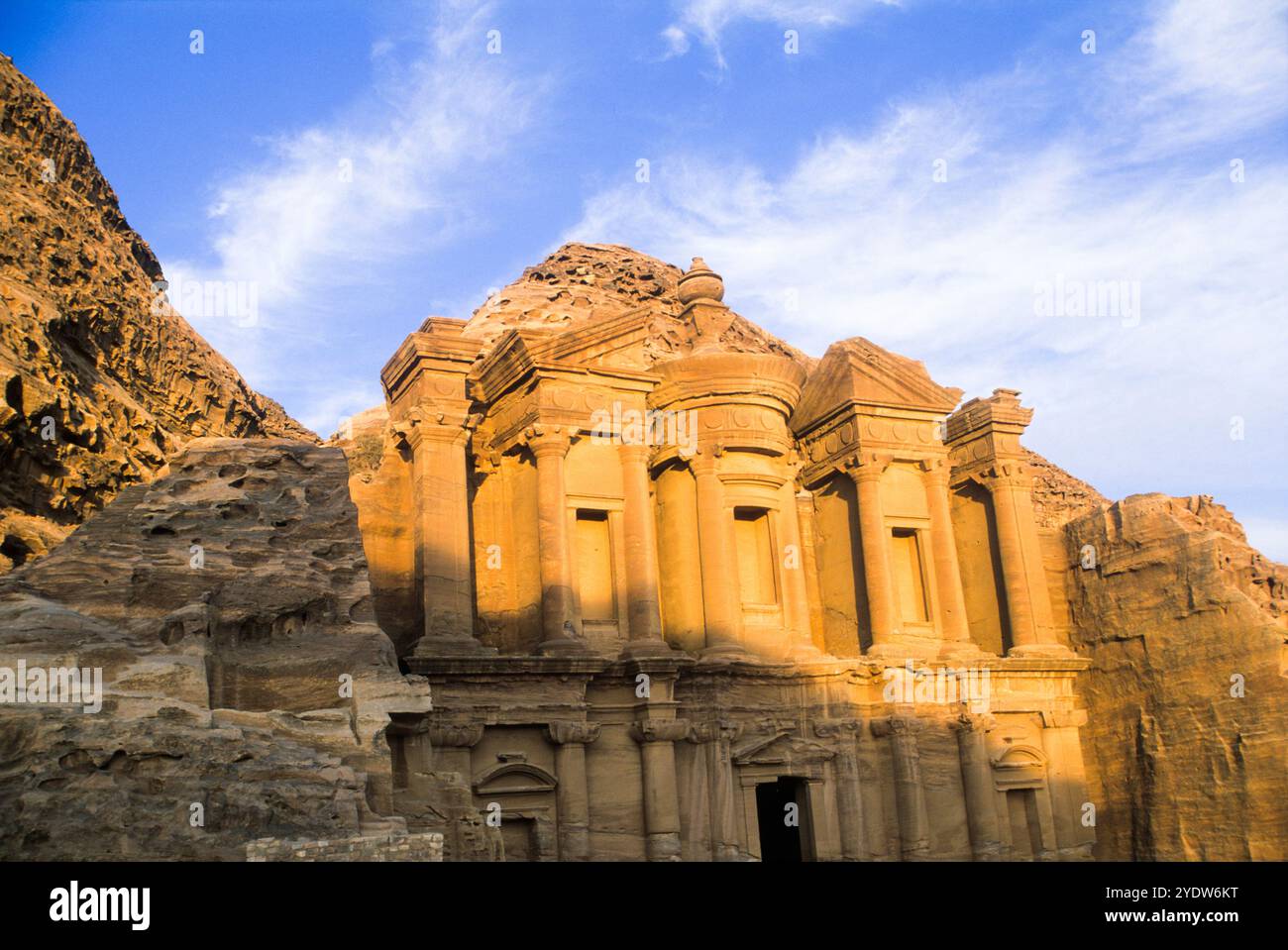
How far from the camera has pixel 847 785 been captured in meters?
21.2

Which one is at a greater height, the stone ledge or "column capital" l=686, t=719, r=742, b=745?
"column capital" l=686, t=719, r=742, b=745

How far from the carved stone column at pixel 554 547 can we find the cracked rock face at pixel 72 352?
230 inches

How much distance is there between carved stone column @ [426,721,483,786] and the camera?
17.0m

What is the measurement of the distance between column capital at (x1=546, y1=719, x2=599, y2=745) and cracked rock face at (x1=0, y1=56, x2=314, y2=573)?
Result: 713cm

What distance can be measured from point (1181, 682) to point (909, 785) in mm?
→ 6226

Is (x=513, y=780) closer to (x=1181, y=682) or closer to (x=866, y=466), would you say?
(x=866, y=466)

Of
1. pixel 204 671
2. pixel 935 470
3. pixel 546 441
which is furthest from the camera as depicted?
pixel 935 470

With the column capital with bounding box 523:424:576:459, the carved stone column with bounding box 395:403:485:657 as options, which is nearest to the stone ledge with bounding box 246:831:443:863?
the carved stone column with bounding box 395:403:485:657

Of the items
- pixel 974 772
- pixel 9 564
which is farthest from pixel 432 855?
pixel 974 772

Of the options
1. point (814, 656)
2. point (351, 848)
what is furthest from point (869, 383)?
point (351, 848)

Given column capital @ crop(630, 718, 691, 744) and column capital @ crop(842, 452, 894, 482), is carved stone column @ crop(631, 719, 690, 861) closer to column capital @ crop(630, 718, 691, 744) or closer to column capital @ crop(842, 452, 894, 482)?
column capital @ crop(630, 718, 691, 744)

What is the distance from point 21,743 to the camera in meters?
7.55

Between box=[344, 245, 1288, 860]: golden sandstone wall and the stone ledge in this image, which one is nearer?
the stone ledge
